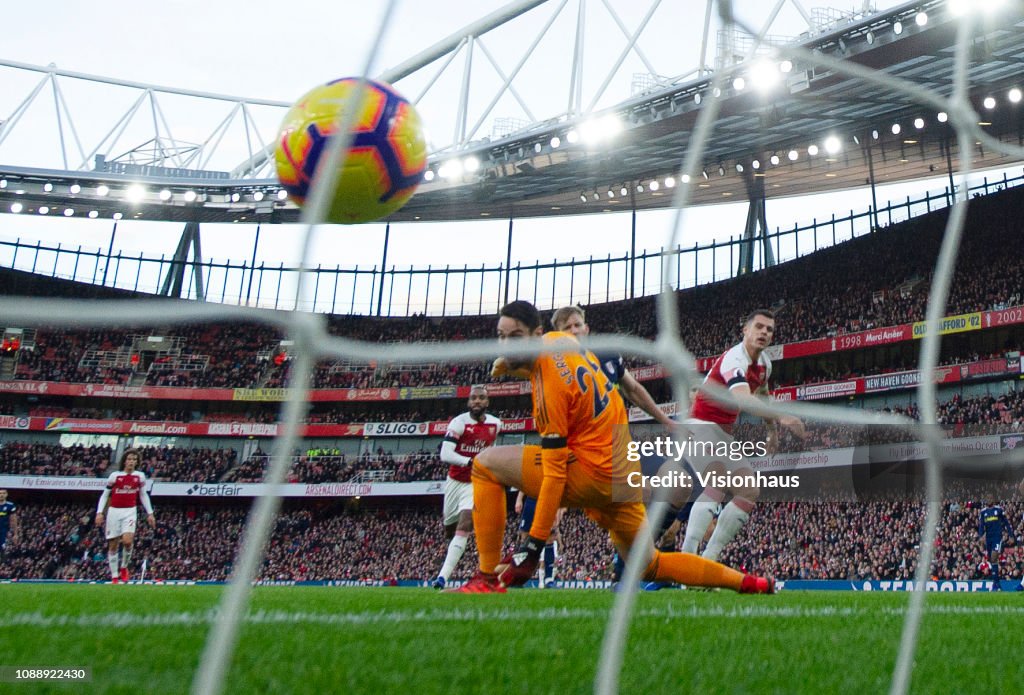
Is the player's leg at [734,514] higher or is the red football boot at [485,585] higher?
the player's leg at [734,514]

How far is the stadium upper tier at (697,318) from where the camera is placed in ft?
77.9

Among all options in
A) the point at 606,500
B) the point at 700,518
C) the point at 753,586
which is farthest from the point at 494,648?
the point at 700,518

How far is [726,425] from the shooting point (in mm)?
5836

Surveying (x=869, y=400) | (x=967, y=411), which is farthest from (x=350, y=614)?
(x=869, y=400)

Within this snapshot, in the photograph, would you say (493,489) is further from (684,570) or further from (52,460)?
(52,460)

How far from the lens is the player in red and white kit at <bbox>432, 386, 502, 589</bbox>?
7656 mm

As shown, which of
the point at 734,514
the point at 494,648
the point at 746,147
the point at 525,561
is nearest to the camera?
the point at 494,648

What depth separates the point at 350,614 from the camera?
369 centimetres

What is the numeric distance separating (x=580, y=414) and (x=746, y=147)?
21363mm

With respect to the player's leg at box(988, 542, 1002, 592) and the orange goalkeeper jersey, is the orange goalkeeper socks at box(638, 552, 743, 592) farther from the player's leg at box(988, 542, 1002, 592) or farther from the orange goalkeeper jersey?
the player's leg at box(988, 542, 1002, 592)

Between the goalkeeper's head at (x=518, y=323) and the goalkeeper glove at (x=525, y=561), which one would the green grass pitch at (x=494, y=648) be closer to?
the goalkeeper glove at (x=525, y=561)

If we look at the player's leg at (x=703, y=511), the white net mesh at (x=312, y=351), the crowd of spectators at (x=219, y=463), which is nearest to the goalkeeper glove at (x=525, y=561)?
the player's leg at (x=703, y=511)

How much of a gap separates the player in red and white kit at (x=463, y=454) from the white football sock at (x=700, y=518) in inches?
84.5

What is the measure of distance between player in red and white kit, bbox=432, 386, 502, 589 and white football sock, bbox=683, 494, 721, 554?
215 centimetres
